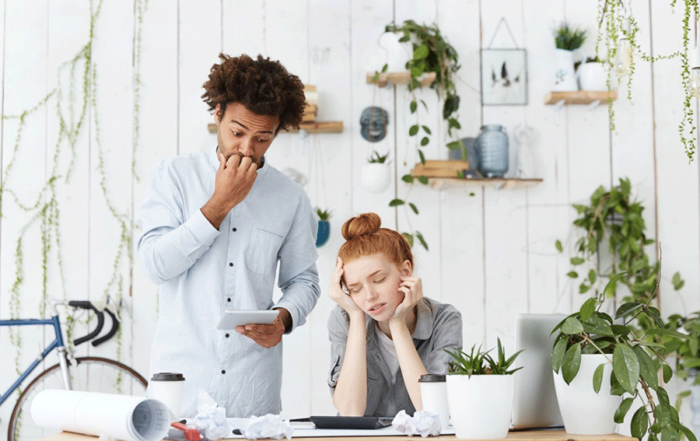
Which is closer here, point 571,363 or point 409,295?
point 571,363

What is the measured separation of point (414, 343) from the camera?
6.27 feet

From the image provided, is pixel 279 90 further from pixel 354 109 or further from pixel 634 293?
pixel 634 293

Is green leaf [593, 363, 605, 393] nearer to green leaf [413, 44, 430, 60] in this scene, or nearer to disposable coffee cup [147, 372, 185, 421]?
disposable coffee cup [147, 372, 185, 421]

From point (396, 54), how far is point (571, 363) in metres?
2.04

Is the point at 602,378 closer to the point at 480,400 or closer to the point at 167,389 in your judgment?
the point at 480,400

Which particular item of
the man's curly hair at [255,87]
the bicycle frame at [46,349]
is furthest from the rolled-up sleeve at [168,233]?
the bicycle frame at [46,349]

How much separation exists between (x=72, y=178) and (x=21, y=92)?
16.9 inches

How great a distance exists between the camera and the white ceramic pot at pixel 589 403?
1.28 metres

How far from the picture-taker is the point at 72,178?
3.12 m

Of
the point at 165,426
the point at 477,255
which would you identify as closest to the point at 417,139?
the point at 477,255

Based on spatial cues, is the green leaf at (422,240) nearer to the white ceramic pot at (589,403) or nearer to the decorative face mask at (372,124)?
the decorative face mask at (372,124)

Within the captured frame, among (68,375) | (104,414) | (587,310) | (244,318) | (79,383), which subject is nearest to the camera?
(104,414)

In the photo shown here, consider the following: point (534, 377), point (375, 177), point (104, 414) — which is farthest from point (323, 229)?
point (104, 414)

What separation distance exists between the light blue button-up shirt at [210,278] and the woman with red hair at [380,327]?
19 cm
